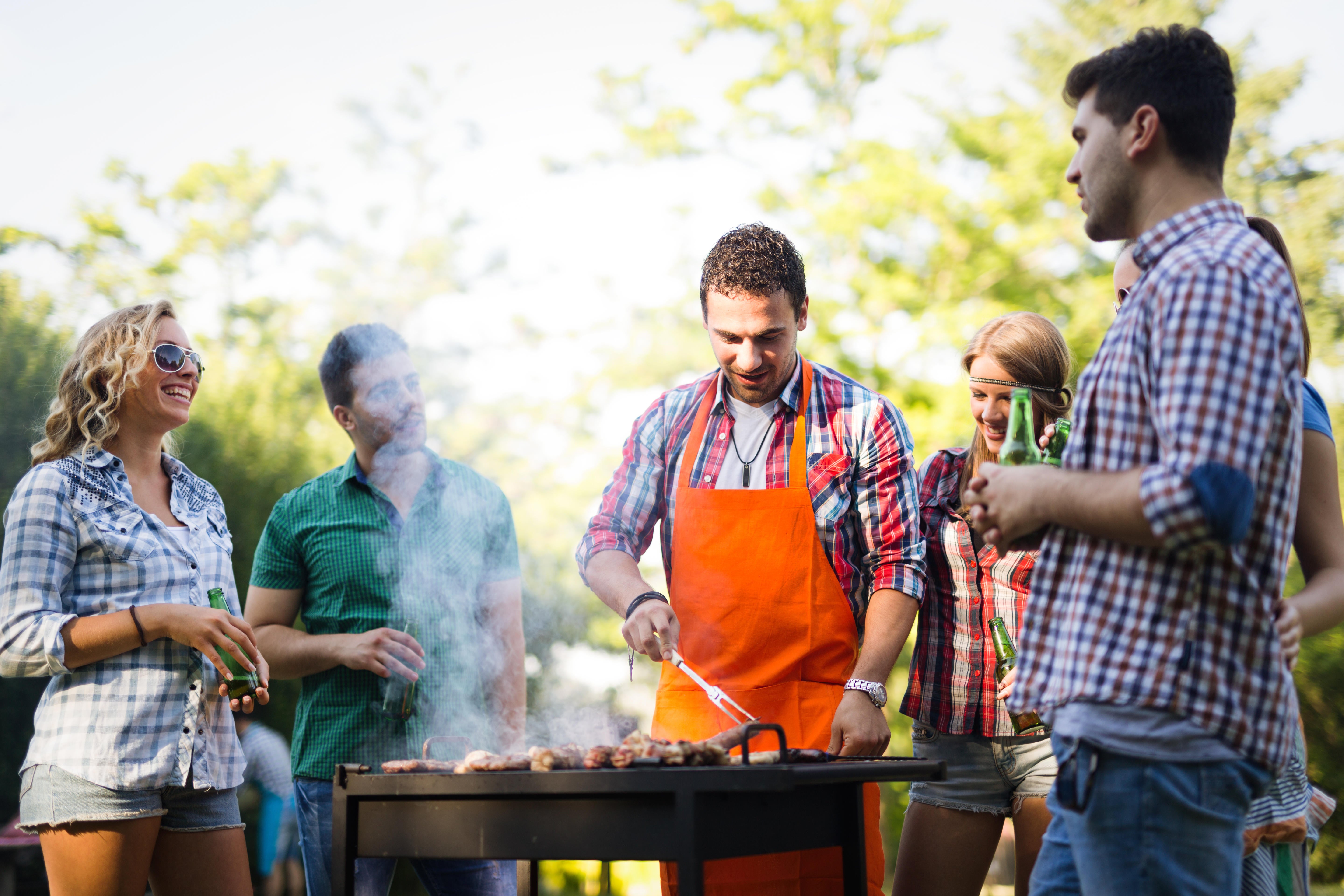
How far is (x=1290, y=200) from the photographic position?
1058 centimetres

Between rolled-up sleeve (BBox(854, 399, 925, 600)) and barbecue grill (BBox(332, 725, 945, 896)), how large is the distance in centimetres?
52

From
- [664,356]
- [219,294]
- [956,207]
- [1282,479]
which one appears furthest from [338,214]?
[1282,479]

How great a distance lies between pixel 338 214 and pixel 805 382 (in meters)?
13.0

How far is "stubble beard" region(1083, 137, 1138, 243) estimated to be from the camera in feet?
5.60

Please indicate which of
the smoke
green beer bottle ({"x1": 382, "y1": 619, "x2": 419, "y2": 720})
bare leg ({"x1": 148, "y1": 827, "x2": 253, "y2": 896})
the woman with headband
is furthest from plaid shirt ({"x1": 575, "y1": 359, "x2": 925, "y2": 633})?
bare leg ({"x1": 148, "y1": 827, "x2": 253, "y2": 896})

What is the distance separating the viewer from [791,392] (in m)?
2.97

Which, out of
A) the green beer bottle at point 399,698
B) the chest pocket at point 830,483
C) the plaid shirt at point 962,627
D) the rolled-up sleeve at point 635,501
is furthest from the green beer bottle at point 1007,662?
the green beer bottle at point 399,698

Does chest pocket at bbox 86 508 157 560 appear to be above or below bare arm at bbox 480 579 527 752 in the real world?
above

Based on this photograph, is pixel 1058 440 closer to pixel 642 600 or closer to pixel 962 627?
pixel 962 627

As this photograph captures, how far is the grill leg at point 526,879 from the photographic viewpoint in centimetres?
292

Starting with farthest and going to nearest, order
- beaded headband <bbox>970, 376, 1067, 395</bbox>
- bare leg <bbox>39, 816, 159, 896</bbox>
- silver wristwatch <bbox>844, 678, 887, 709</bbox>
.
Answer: beaded headband <bbox>970, 376, 1067, 395</bbox> < silver wristwatch <bbox>844, 678, 887, 709</bbox> < bare leg <bbox>39, 816, 159, 896</bbox>

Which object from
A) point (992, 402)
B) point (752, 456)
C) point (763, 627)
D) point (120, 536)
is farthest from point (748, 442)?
point (120, 536)

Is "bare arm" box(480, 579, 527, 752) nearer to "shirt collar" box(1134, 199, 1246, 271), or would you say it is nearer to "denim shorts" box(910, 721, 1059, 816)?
"denim shorts" box(910, 721, 1059, 816)

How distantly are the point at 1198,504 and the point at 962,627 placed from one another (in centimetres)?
152
